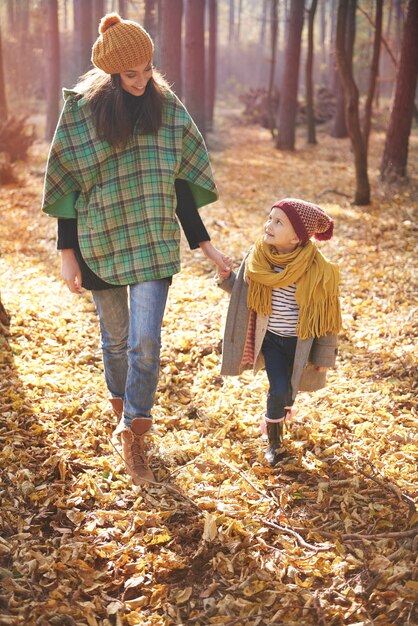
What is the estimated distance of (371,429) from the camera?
155 inches

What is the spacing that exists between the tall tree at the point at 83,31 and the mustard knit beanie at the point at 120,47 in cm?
1291

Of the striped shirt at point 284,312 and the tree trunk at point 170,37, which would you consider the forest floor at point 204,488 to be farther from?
the tree trunk at point 170,37

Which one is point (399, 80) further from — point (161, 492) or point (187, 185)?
point (161, 492)

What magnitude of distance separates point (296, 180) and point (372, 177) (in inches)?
60.2

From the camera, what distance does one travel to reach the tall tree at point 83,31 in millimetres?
14938

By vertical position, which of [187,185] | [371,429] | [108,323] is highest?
[187,185]

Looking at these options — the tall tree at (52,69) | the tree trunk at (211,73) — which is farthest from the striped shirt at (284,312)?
the tree trunk at (211,73)

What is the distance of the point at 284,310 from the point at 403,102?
8.91 metres

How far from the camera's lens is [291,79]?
52.3ft

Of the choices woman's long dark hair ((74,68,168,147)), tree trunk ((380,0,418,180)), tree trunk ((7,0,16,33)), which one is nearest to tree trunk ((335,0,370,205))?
tree trunk ((380,0,418,180))

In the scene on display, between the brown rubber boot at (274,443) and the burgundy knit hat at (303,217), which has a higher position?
the burgundy knit hat at (303,217)

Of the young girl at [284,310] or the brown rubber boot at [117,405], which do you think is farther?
the brown rubber boot at [117,405]

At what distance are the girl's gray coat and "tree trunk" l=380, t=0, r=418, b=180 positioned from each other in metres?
8.77

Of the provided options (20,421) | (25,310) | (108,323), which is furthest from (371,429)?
(25,310)
